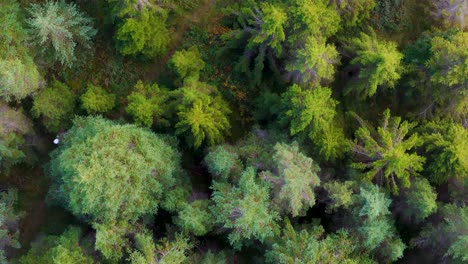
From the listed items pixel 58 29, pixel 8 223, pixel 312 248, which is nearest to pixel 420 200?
pixel 312 248

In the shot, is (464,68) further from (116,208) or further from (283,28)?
(116,208)

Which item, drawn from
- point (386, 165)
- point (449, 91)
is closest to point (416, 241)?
point (386, 165)

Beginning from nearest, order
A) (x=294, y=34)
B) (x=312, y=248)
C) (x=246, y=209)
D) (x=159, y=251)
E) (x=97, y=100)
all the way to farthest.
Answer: (x=312, y=248)
(x=246, y=209)
(x=159, y=251)
(x=294, y=34)
(x=97, y=100)

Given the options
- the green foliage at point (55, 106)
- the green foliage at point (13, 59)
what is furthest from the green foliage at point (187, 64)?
the green foliage at point (13, 59)

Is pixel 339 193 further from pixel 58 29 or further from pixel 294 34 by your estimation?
pixel 58 29

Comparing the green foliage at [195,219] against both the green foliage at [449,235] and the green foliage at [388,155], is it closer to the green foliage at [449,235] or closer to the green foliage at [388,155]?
the green foliage at [388,155]
